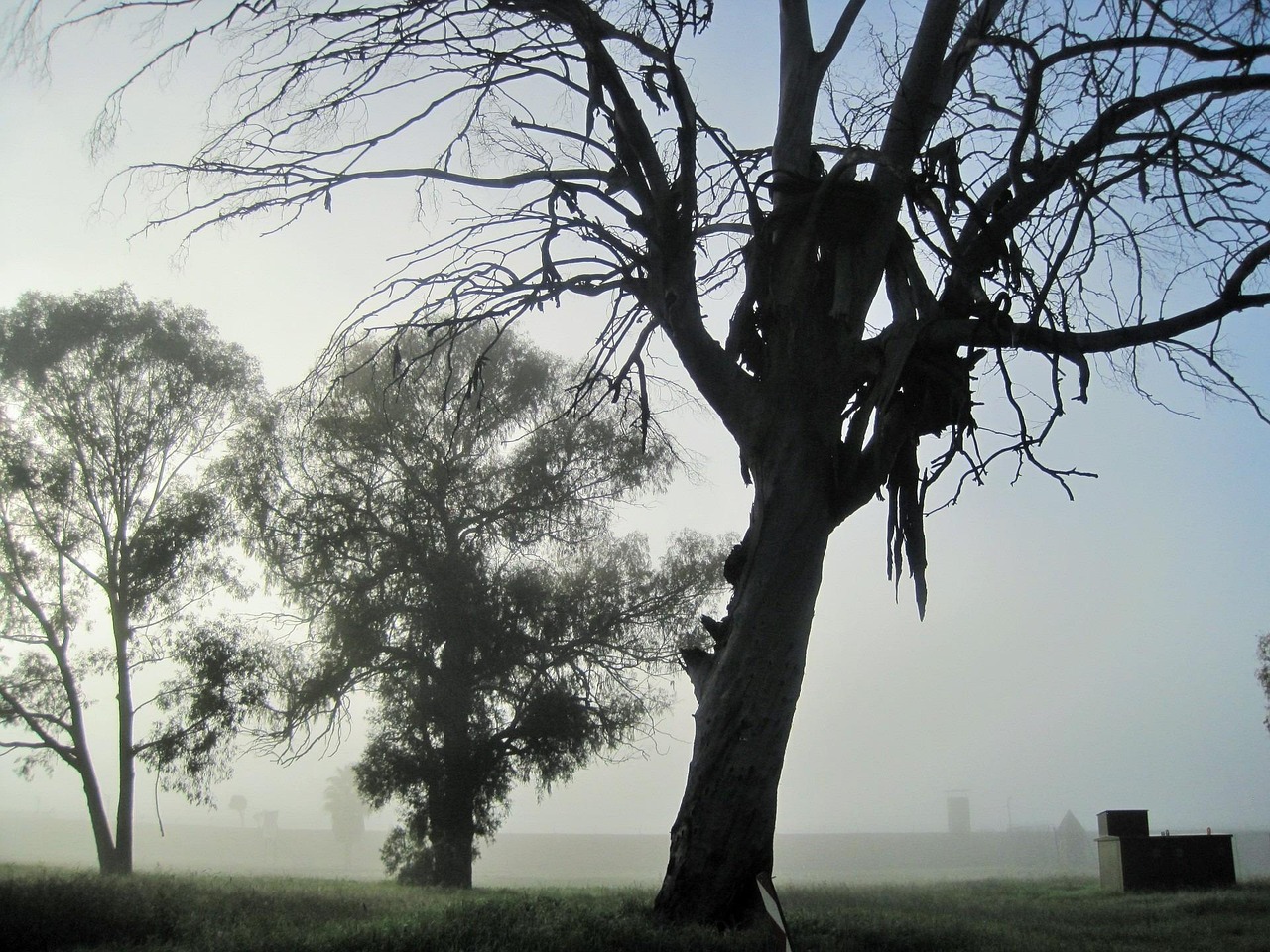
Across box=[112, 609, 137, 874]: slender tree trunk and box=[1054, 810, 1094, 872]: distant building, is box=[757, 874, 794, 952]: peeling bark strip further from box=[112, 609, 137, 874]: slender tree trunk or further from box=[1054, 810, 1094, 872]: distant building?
box=[1054, 810, 1094, 872]: distant building

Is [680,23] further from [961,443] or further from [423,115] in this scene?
[961,443]

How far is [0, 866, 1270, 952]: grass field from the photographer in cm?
550

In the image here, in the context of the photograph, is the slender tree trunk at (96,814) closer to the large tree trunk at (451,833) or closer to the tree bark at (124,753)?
the tree bark at (124,753)

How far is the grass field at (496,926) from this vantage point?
5.50m

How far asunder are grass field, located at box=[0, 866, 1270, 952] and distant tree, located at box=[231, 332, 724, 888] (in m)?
6.03

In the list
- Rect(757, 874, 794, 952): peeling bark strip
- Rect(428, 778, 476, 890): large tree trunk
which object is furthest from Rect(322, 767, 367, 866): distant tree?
Rect(757, 874, 794, 952): peeling bark strip

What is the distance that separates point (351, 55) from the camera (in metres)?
7.81

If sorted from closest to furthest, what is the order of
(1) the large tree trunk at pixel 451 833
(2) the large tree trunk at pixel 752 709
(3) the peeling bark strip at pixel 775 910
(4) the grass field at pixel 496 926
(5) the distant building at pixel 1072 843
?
(3) the peeling bark strip at pixel 775 910
(4) the grass field at pixel 496 926
(2) the large tree trunk at pixel 752 709
(1) the large tree trunk at pixel 451 833
(5) the distant building at pixel 1072 843

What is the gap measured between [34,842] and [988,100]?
33.9 meters

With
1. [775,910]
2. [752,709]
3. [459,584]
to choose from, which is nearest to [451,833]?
[459,584]

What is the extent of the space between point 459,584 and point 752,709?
35.0ft

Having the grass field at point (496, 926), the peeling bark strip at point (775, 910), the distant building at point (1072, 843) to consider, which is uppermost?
the peeling bark strip at point (775, 910)

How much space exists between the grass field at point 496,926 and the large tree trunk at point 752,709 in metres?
0.46

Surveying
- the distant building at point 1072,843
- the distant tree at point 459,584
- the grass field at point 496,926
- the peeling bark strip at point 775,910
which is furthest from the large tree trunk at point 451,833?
the distant building at point 1072,843
